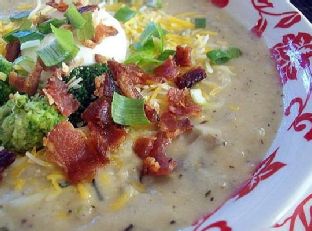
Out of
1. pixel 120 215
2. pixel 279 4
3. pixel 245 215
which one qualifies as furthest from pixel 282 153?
pixel 279 4

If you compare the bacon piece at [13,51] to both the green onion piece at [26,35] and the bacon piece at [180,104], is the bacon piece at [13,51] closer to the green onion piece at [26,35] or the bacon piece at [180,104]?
the green onion piece at [26,35]

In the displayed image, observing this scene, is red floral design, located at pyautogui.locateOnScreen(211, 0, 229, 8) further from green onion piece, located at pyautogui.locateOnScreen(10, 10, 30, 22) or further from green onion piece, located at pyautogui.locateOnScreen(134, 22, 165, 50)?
green onion piece, located at pyautogui.locateOnScreen(10, 10, 30, 22)

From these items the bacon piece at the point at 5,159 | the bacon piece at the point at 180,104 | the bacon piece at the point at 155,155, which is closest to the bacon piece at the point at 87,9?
the bacon piece at the point at 180,104

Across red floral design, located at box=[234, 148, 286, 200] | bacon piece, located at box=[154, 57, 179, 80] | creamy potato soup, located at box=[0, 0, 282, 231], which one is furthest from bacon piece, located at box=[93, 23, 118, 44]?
red floral design, located at box=[234, 148, 286, 200]

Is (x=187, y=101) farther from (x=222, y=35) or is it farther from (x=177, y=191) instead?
(x=222, y=35)

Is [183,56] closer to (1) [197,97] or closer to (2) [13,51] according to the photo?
(1) [197,97]

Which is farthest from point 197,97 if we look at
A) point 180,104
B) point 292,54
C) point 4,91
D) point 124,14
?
point 4,91

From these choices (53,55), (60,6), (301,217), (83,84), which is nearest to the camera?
(301,217)

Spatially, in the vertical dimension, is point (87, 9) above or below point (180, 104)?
above
